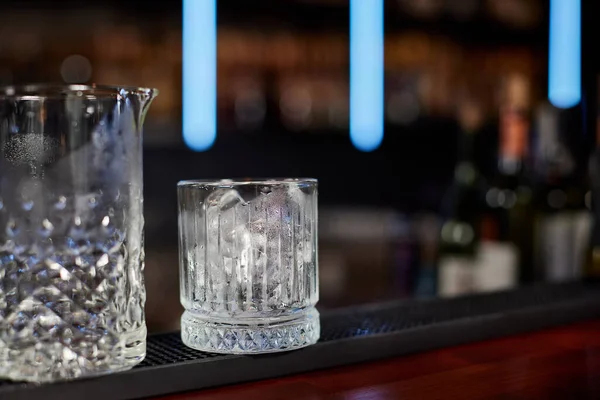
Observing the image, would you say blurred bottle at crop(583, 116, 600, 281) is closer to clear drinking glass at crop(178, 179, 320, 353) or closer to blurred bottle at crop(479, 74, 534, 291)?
blurred bottle at crop(479, 74, 534, 291)

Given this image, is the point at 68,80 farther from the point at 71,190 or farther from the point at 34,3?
the point at 71,190

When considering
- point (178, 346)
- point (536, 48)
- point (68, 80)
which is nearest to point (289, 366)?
point (178, 346)

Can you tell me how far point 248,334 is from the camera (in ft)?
2.20

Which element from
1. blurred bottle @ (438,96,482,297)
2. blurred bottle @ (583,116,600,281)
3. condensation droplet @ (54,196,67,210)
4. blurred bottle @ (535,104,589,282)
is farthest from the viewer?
blurred bottle @ (438,96,482,297)

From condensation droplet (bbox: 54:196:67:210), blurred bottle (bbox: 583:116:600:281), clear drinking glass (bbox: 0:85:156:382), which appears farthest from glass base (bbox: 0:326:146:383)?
blurred bottle (bbox: 583:116:600:281)

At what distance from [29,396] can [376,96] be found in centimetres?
237

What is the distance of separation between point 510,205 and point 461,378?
0.94m

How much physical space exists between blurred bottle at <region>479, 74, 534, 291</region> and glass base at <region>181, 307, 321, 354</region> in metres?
0.69

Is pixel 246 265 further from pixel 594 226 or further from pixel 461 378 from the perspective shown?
pixel 594 226

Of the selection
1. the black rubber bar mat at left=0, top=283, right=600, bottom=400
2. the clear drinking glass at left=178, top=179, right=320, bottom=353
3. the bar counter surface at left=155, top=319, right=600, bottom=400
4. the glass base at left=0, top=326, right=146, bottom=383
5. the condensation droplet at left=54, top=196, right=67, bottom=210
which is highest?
the condensation droplet at left=54, top=196, right=67, bottom=210

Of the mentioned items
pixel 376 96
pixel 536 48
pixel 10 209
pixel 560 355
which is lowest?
pixel 560 355

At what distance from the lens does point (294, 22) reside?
262 centimetres

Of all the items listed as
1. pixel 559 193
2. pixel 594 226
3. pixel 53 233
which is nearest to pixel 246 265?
pixel 53 233

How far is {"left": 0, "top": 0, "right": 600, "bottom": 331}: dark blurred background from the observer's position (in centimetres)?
158
